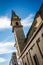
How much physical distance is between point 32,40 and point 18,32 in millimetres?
10601

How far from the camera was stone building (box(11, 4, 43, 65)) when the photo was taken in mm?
13491

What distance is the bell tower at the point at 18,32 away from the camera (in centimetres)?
2426

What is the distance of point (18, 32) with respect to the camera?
25688 mm

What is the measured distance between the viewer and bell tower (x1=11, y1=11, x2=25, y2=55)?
79.6 feet

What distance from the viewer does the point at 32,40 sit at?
1533 centimetres

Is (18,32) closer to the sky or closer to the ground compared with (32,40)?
closer to the sky

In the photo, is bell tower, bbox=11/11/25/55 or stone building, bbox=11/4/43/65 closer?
stone building, bbox=11/4/43/65

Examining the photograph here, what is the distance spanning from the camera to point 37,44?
1415cm

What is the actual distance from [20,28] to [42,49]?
532 inches

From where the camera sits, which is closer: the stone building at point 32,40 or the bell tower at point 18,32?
the stone building at point 32,40

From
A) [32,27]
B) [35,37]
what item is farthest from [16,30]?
[35,37]

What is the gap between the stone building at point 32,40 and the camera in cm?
1349

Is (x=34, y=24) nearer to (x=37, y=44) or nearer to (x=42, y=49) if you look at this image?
(x=37, y=44)

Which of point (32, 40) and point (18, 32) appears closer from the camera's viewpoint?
point (32, 40)
